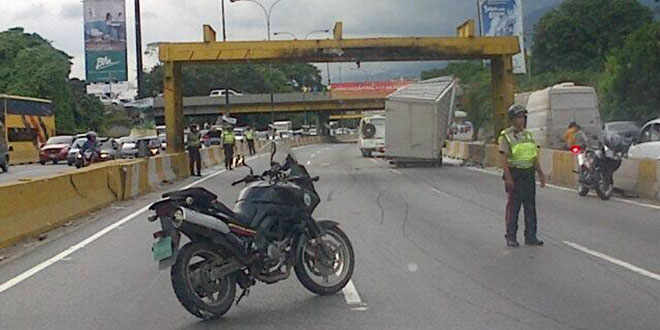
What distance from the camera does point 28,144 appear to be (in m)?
50.2

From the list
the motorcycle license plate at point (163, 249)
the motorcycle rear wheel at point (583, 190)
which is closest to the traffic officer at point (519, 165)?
the motorcycle license plate at point (163, 249)

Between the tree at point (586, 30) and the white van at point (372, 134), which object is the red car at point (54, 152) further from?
the tree at point (586, 30)

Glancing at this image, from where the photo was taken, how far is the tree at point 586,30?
74562mm

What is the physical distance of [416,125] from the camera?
3431 centimetres

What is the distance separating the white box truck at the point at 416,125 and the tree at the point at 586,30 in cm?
4264

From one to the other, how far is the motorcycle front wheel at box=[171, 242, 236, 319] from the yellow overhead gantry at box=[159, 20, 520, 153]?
80.2 feet

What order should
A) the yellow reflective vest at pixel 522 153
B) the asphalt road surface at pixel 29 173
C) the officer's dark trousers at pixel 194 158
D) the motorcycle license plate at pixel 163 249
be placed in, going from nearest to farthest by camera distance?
the motorcycle license plate at pixel 163 249
the yellow reflective vest at pixel 522 153
the officer's dark trousers at pixel 194 158
the asphalt road surface at pixel 29 173

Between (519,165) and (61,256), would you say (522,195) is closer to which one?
(519,165)

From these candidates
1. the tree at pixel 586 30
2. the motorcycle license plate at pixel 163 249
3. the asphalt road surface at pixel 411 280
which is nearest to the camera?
the motorcycle license plate at pixel 163 249

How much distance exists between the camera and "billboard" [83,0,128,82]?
4206 cm

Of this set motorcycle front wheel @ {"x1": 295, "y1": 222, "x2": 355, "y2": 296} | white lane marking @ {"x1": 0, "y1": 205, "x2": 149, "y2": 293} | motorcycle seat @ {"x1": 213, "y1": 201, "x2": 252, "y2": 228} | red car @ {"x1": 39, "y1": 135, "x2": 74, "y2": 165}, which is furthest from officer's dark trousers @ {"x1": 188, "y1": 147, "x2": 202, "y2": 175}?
motorcycle seat @ {"x1": 213, "y1": 201, "x2": 252, "y2": 228}

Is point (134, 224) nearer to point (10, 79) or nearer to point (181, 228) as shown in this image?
point (181, 228)

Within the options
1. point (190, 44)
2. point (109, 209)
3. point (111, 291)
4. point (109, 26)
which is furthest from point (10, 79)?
point (111, 291)

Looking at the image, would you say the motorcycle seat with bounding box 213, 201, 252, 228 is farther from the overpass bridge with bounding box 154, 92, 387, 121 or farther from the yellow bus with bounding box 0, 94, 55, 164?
the overpass bridge with bounding box 154, 92, 387, 121
